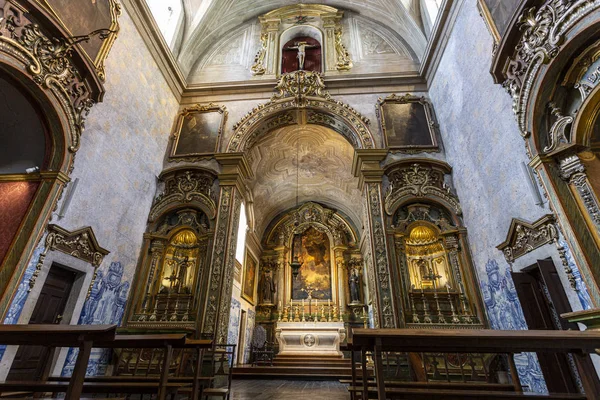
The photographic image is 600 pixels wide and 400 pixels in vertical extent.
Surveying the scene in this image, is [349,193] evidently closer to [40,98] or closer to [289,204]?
[289,204]

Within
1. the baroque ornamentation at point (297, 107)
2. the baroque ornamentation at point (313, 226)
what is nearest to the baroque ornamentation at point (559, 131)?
the baroque ornamentation at point (297, 107)

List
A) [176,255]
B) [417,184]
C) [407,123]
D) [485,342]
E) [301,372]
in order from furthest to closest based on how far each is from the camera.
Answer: [301,372], [407,123], [176,255], [417,184], [485,342]

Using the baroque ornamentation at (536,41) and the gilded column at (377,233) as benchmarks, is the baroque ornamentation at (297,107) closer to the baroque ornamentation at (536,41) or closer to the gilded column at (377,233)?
the gilded column at (377,233)

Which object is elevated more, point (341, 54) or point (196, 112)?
point (341, 54)

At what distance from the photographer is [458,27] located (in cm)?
708

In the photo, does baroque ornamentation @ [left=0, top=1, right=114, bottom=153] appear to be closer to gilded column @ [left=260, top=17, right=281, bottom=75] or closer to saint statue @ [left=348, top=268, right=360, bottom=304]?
gilded column @ [left=260, top=17, right=281, bottom=75]

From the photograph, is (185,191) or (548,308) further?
(185,191)

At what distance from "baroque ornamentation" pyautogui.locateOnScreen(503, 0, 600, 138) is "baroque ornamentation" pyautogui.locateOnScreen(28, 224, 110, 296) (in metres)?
7.58

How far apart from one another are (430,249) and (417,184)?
63.8 inches

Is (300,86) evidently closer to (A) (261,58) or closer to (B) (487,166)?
(A) (261,58)

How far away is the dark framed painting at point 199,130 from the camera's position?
8.84 metres

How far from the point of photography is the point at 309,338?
11.3m

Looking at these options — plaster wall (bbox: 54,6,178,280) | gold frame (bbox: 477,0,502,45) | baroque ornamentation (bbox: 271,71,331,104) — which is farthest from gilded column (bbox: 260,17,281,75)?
gold frame (bbox: 477,0,502,45)

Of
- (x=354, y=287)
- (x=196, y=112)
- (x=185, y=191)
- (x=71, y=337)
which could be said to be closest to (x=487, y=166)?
(x=71, y=337)
